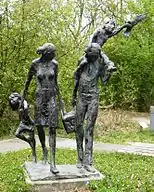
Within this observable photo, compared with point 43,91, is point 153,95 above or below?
below

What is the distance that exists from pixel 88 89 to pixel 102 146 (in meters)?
5.90

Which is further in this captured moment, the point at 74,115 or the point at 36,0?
the point at 36,0

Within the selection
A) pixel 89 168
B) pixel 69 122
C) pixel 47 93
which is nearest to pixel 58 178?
pixel 89 168

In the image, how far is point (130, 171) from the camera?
8328 mm

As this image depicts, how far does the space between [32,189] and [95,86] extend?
6.32ft

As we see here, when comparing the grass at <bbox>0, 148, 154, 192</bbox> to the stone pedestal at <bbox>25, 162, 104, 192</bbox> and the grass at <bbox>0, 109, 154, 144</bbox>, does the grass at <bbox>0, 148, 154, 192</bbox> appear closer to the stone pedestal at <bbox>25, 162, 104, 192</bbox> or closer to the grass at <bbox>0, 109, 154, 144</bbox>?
the stone pedestal at <bbox>25, 162, 104, 192</bbox>

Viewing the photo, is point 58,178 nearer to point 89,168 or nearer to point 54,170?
point 54,170

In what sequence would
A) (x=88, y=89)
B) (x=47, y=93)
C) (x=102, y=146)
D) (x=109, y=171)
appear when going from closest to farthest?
1. (x=47, y=93)
2. (x=88, y=89)
3. (x=109, y=171)
4. (x=102, y=146)

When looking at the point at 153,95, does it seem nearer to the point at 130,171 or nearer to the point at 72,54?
the point at 72,54

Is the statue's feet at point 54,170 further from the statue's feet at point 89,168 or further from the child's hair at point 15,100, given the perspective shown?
the child's hair at point 15,100

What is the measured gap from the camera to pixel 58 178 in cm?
682

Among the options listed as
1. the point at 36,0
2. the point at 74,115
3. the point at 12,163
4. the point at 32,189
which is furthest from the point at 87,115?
the point at 36,0

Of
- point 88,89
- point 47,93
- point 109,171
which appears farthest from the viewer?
point 109,171

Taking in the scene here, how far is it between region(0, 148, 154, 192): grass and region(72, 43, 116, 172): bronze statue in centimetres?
53
